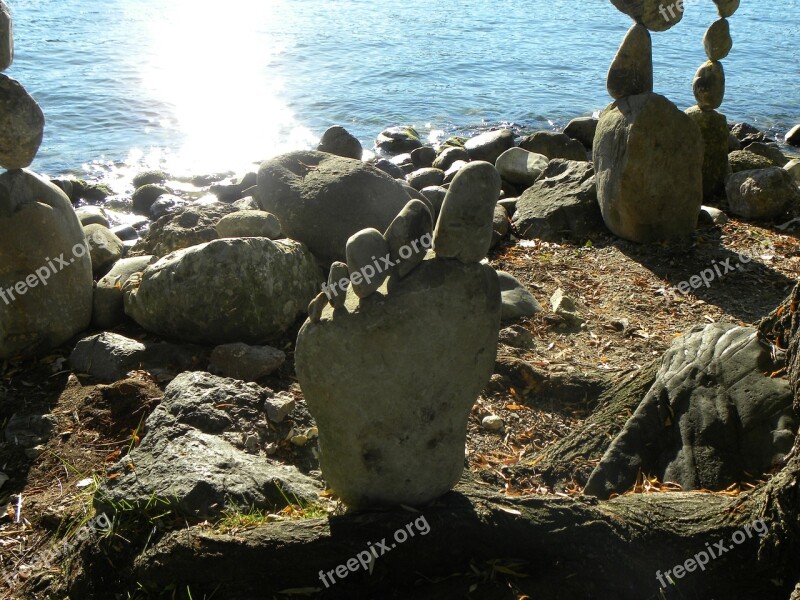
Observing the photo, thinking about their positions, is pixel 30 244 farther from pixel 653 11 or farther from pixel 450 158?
pixel 450 158

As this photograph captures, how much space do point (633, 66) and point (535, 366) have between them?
3765 mm

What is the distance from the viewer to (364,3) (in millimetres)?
29703

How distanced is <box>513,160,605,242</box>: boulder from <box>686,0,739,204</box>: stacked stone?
1.40m

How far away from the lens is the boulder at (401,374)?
3.06 meters

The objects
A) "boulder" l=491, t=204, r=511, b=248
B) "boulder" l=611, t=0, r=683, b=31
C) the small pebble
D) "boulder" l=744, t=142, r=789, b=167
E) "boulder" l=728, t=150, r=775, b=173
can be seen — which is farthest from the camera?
"boulder" l=744, t=142, r=789, b=167

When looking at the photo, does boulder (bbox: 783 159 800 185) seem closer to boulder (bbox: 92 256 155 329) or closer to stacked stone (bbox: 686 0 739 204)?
stacked stone (bbox: 686 0 739 204)

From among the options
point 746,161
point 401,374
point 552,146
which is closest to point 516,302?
point 401,374

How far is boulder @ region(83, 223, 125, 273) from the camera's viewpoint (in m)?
7.18

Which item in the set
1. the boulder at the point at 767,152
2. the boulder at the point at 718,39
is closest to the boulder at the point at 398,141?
the boulder at the point at 767,152

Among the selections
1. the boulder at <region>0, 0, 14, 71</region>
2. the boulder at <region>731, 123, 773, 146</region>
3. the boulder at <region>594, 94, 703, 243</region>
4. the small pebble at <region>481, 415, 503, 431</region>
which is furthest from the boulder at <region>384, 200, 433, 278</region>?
the boulder at <region>731, 123, 773, 146</region>

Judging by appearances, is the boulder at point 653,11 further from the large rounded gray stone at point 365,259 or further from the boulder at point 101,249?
the large rounded gray stone at point 365,259

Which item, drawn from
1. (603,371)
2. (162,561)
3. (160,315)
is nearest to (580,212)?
(603,371)

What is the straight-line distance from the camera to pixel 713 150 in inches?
362

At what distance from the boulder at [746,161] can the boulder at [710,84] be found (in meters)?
1.15
